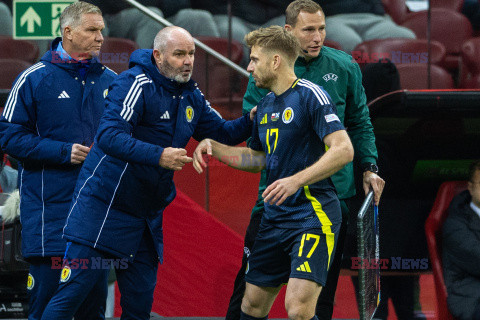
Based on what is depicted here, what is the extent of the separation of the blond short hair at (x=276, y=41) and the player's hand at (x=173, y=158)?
61cm

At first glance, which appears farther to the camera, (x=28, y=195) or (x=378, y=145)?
(x=378, y=145)

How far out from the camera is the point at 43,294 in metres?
3.97

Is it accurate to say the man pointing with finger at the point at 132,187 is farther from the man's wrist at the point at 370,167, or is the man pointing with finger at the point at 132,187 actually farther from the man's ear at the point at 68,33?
the man's wrist at the point at 370,167

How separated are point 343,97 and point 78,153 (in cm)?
132

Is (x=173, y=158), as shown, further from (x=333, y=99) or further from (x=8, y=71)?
(x=8, y=71)

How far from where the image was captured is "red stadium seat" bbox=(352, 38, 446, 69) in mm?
6805

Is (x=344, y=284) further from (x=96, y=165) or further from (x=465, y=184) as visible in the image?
(x=96, y=165)

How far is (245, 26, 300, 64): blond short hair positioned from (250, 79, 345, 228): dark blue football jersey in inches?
6.1

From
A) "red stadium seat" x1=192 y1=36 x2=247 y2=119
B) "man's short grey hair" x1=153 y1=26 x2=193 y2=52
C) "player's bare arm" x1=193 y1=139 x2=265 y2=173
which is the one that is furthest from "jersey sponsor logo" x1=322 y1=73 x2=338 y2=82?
"red stadium seat" x1=192 y1=36 x2=247 y2=119

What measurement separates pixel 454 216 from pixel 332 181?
1.63 meters

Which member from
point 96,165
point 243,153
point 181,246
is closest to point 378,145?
point 181,246

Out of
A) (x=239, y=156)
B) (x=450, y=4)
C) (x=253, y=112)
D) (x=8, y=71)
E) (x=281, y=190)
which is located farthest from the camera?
(x=450, y=4)

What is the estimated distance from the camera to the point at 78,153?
12.5 ft

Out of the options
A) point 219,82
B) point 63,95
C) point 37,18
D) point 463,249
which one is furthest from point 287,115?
point 37,18
